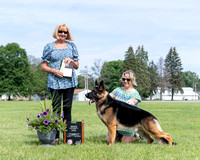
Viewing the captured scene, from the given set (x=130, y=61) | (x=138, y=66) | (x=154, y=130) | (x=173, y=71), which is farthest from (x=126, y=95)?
(x=173, y=71)

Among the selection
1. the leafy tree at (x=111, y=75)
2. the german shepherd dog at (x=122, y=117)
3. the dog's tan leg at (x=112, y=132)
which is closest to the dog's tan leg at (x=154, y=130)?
the german shepherd dog at (x=122, y=117)

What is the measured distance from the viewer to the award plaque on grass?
18.5 feet

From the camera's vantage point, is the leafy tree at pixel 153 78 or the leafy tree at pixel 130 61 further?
the leafy tree at pixel 153 78

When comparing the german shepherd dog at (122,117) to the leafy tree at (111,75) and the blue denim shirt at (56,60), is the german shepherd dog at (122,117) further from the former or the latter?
the leafy tree at (111,75)

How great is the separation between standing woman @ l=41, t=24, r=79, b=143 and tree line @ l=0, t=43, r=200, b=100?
46.3m

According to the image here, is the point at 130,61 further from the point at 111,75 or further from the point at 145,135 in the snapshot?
the point at 145,135

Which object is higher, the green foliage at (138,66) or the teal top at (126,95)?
the green foliage at (138,66)

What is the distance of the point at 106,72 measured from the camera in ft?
247

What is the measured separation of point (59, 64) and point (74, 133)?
5.31ft

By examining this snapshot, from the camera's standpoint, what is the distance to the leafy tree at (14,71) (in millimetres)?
56000

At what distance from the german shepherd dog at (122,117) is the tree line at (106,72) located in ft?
154

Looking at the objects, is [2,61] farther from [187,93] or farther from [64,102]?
[187,93]

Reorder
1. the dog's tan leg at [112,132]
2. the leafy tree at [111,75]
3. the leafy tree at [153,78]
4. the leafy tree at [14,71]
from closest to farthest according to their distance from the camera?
the dog's tan leg at [112,132]
the leafy tree at [14,71]
the leafy tree at [111,75]
the leafy tree at [153,78]

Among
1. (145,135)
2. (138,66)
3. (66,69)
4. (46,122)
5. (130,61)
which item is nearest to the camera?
(46,122)
